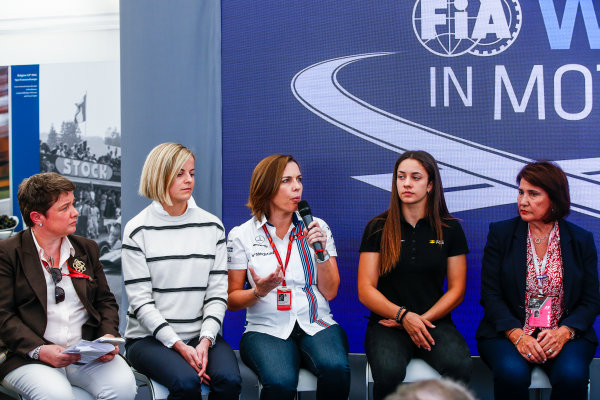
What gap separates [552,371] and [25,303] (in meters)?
2.42

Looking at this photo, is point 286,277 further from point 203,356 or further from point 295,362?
point 203,356

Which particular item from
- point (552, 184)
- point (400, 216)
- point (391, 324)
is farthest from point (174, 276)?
point (552, 184)

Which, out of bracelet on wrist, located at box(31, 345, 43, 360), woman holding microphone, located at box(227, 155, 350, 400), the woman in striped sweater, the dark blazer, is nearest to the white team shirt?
woman holding microphone, located at box(227, 155, 350, 400)

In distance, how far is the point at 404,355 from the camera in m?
2.72

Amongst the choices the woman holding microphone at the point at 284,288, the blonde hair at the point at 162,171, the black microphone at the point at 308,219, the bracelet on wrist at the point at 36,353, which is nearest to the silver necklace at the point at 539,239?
the woman holding microphone at the point at 284,288

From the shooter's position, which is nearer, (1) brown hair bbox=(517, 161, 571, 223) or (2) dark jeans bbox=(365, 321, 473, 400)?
(2) dark jeans bbox=(365, 321, 473, 400)

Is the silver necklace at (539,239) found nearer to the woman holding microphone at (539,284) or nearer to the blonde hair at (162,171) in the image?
the woman holding microphone at (539,284)

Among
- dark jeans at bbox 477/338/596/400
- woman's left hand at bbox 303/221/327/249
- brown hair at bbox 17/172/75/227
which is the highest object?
brown hair at bbox 17/172/75/227

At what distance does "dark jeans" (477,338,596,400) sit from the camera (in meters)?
2.54

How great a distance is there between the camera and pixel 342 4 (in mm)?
3551

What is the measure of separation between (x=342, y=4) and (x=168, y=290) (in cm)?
207

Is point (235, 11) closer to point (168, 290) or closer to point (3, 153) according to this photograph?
point (168, 290)

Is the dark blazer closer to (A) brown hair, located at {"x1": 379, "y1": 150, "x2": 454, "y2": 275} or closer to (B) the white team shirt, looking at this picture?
(B) the white team shirt

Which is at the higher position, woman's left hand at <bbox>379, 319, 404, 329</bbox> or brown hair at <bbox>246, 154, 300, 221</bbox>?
brown hair at <bbox>246, 154, 300, 221</bbox>
